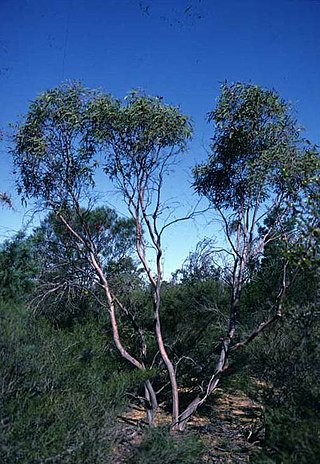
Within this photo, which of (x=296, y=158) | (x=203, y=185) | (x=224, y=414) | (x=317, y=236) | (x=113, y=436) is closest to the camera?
(x=113, y=436)

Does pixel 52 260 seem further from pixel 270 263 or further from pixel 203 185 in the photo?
pixel 270 263

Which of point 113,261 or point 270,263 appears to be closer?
point 270,263

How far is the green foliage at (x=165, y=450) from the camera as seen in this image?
4.95 m

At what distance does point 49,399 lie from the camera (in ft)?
15.8

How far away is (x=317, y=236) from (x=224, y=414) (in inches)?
219

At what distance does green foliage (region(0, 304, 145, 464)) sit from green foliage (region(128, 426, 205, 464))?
0.46m

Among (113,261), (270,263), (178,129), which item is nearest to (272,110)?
(178,129)

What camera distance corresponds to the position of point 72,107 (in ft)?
26.0

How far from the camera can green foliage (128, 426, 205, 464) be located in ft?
16.3

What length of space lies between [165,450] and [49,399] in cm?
137

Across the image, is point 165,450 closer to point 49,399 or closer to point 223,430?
point 49,399

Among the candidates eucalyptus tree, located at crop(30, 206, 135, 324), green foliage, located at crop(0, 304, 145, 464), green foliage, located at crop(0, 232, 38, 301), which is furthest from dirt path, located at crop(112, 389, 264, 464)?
green foliage, located at crop(0, 232, 38, 301)

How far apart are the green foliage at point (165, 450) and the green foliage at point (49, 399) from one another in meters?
0.46

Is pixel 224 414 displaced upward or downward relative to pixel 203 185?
downward
